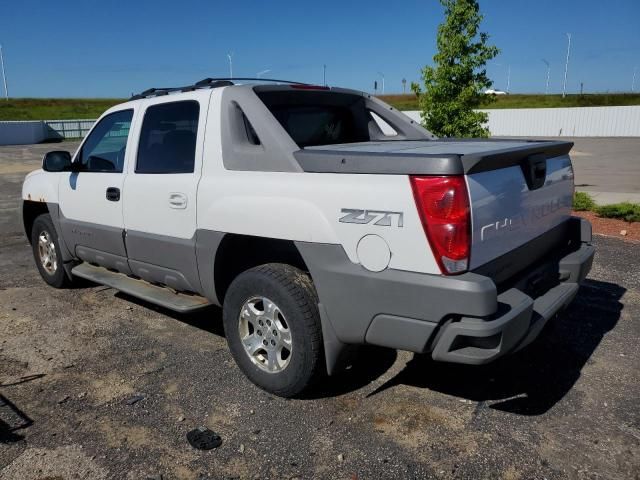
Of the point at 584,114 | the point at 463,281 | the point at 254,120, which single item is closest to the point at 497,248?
the point at 463,281

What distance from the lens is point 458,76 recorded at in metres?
9.14

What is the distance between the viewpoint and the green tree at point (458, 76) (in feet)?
29.2

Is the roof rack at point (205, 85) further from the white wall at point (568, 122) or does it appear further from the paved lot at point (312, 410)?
the white wall at point (568, 122)

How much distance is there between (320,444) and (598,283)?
13.3ft

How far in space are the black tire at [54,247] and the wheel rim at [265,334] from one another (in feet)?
9.21

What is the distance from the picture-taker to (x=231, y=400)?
3.39 m

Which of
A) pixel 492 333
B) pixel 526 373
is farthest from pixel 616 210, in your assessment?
pixel 492 333

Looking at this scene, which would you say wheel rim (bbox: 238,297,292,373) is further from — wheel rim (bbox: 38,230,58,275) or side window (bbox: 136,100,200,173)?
wheel rim (bbox: 38,230,58,275)

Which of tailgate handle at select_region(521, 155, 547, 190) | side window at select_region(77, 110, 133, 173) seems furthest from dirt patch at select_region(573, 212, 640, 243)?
side window at select_region(77, 110, 133, 173)

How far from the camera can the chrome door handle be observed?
371 centimetres

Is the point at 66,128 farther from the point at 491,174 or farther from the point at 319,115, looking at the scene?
the point at 491,174

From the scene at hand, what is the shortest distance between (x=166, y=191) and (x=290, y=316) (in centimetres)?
142

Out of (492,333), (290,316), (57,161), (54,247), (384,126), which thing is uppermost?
(384,126)

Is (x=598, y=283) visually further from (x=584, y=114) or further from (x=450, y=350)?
(x=584, y=114)
